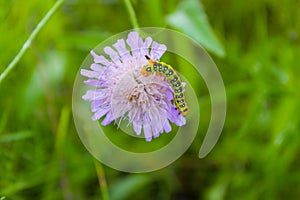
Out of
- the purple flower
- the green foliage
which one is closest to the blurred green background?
the green foliage

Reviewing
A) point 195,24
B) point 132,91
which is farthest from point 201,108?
point 132,91

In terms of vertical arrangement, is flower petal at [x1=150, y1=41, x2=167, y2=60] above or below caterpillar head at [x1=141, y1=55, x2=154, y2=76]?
above

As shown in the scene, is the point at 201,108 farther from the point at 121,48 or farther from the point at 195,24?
the point at 121,48

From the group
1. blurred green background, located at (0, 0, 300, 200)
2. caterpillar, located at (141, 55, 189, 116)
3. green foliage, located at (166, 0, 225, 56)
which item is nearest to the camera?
caterpillar, located at (141, 55, 189, 116)

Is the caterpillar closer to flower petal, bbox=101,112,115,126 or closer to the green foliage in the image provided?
flower petal, bbox=101,112,115,126

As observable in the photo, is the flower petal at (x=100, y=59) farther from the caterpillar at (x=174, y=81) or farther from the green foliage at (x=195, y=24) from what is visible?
the green foliage at (x=195, y=24)

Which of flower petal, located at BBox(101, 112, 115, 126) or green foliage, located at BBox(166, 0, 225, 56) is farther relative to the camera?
green foliage, located at BBox(166, 0, 225, 56)

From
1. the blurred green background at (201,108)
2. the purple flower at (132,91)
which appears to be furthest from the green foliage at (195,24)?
the purple flower at (132,91)
